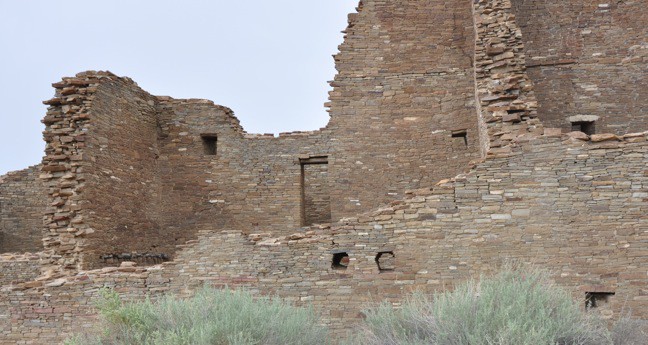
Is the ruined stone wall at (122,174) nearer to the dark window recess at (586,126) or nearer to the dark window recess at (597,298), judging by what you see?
the dark window recess at (597,298)

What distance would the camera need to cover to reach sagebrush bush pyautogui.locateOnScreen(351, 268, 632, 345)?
5746mm

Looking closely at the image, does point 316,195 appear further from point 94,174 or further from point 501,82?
point 501,82

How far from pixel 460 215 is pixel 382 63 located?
4.83m

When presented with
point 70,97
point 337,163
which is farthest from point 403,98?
point 70,97

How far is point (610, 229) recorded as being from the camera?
8008 mm

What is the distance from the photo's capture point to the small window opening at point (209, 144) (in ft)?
42.9

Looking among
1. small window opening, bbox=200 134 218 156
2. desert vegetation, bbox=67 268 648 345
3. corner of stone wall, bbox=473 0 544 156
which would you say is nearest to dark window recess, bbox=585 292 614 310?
desert vegetation, bbox=67 268 648 345

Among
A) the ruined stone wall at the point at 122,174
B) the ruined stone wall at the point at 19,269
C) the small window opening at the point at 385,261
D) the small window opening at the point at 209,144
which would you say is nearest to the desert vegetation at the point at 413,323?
the small window opening at the point at 385,261

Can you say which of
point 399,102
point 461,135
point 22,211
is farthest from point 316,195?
point 22,211

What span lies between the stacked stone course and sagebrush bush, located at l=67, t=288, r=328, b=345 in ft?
5.66

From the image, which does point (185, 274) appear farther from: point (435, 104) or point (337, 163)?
point (435, 104)

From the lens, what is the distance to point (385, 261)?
8.96 meters

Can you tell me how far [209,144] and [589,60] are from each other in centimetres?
775

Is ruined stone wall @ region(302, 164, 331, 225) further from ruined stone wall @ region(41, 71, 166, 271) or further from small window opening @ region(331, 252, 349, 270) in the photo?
small window opening @ region(331, 252, 349, 270)
